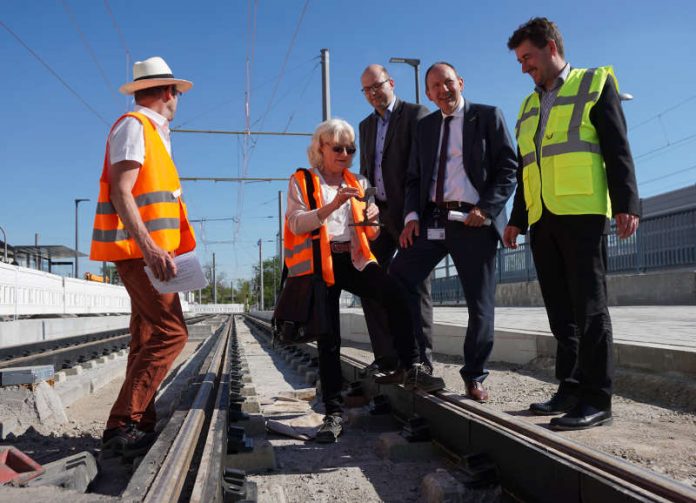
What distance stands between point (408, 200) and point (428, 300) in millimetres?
775

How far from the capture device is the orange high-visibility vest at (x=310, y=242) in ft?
12.4

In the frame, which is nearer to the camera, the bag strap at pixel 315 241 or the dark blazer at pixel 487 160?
the bag strap at pixel 315 241

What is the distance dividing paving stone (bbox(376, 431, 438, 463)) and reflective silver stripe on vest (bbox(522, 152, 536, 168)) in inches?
66.7

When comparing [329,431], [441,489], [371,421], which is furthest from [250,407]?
[441,489]

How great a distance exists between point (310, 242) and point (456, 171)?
3.66ft

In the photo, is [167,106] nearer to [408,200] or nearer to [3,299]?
[408,200]

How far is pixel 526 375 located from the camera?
5316 mm

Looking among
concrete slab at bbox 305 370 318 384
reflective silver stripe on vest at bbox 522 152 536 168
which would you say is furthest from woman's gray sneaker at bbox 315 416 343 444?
concrete slab at bbox 305 370 318 384

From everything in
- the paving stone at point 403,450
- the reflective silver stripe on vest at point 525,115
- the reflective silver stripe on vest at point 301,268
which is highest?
the reflective silver stripe on vest at point 525,115

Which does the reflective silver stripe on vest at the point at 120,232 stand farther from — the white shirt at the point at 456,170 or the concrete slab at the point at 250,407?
the white shirt at the point at 456,170

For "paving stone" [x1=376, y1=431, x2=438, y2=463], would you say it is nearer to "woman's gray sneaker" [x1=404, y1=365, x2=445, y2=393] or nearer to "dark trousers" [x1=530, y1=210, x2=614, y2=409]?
"woman's gray sneaker" [x1=404, y1=365, x2=445, y2=393]

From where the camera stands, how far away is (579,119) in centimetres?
333

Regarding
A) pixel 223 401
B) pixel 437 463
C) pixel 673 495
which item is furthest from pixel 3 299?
pixel 673 495

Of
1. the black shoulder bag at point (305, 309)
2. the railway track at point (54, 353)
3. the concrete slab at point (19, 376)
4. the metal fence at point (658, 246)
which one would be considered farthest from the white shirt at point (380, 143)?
the metal fence at point (658, 246)
